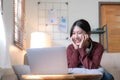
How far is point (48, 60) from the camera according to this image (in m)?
1.47

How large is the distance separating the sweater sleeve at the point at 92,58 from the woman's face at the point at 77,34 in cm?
9

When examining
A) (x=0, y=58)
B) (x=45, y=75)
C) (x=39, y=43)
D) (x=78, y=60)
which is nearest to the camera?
(x=45, y=75)

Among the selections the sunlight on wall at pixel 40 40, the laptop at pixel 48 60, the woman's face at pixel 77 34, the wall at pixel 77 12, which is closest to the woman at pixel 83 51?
the woman's face at pixel 77 34

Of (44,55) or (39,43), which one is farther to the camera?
(39,43)

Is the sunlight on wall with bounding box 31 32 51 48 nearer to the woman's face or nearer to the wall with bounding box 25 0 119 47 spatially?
the wall with bounding box 25 0 119 47

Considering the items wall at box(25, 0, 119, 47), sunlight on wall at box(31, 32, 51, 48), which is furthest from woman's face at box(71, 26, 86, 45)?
wall at box(25, 0, 119, 47)

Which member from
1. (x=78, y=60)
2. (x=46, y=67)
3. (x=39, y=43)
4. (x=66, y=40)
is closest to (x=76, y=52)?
(x=78, y=60)

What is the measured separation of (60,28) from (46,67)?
10.3ft

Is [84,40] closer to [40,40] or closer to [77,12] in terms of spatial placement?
[40,40]

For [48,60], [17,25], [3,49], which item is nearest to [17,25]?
[17,25]

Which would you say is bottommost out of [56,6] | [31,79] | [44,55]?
[31,79]

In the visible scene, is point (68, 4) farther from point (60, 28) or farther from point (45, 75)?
point (45, 75)

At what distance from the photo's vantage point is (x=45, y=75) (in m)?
1.41

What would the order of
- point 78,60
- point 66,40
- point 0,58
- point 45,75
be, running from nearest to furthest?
point 45,75 → point 0,58 → point 78,60 → point 66,40
